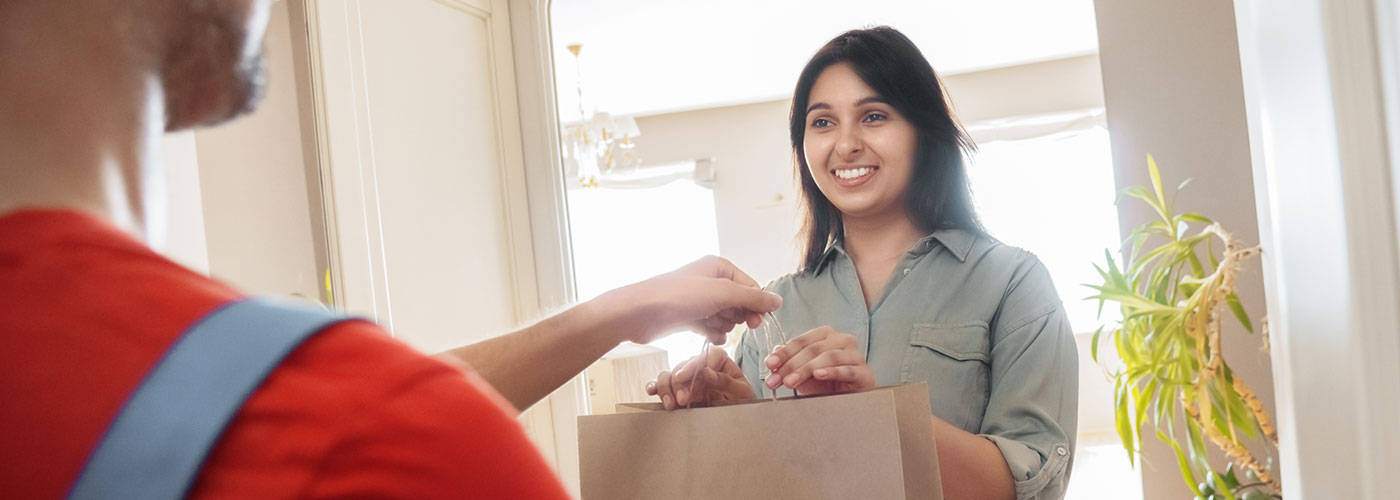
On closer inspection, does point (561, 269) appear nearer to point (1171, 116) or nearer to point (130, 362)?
point (1171, 116)

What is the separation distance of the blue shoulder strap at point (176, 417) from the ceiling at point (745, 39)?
16.6 feet

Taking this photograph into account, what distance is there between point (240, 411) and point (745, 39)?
6.30 meters

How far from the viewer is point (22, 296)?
0.29 meters

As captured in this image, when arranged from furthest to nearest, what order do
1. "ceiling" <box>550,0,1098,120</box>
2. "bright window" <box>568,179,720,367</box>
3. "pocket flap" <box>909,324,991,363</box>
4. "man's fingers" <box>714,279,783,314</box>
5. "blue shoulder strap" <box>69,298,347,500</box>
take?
"bright window" <box>568,179,720,367</box> → "ceiling" <box>550,0,1098,120</box> → "pocket flap" <box>909,324,991,363</box> → "man's fingers" <box>714,279,783,314</box> → "blue shoulder strap" <box>69,298,347,500</box>

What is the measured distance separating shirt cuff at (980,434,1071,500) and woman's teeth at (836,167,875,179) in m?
0.40

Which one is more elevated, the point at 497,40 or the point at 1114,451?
the point at 497,40

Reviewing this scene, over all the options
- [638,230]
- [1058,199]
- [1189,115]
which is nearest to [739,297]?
[1189,115]

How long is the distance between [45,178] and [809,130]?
1.23 meters

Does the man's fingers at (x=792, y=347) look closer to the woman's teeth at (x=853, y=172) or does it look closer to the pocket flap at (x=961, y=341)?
the pocket flap at (x=961, y=341)

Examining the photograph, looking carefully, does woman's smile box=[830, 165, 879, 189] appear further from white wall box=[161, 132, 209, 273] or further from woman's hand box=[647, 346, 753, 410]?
white wall box=[161, 132, 209, 273]

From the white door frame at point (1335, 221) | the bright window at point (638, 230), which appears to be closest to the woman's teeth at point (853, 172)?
the white door frame at point (1335, 221)

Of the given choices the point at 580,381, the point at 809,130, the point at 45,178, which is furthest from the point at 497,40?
the point at 45,178

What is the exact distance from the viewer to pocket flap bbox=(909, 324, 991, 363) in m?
1.30

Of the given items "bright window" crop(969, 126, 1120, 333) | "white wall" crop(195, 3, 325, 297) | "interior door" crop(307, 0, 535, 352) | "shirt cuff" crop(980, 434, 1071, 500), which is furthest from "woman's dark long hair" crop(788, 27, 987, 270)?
"bright window" crop(969, 126, 1120, 333)
